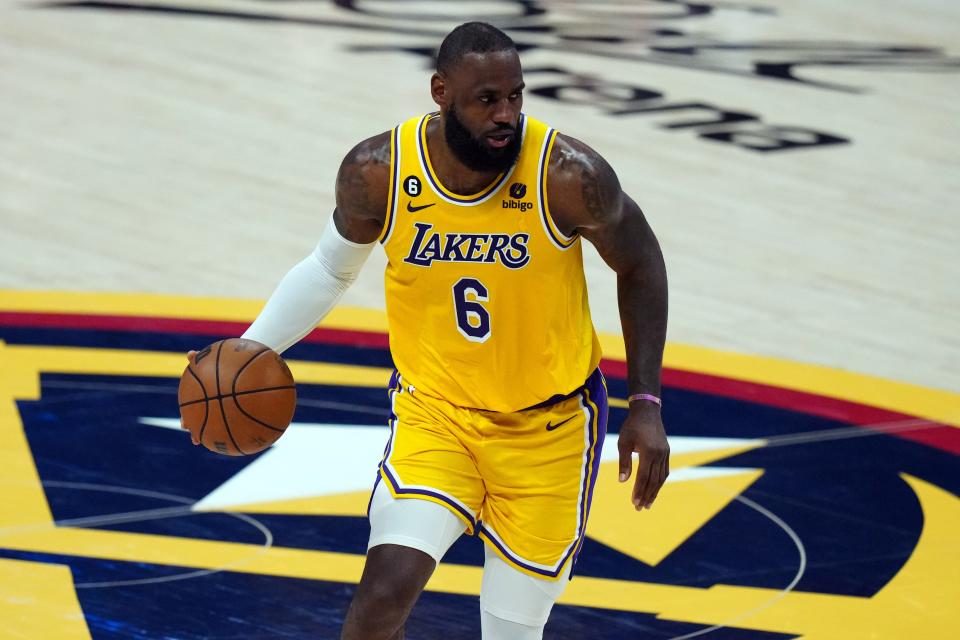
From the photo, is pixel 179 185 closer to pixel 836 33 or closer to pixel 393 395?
pixel 393 395

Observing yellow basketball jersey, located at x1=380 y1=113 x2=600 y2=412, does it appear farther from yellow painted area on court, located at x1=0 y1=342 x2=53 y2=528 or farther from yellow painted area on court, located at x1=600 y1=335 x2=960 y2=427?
yellow painted area on court, located at x1=600 y1=335 x2=960 y2=427

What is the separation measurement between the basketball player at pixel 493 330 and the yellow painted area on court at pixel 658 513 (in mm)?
1572

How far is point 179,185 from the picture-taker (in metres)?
10.6

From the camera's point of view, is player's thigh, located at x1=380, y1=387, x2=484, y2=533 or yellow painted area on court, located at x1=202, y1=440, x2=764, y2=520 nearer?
player's thigh, located at x1=380, y1=387, x2=484, y2=533

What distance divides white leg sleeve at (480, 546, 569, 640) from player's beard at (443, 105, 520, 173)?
102cm

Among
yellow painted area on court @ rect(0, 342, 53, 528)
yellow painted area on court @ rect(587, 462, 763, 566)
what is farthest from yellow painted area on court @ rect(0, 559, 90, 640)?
yellow painted area on court @ rect(587, 462, 763, 566)

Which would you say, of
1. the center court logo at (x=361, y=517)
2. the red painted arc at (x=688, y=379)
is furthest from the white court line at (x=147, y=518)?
the red painted arc at (x=688, y=379)

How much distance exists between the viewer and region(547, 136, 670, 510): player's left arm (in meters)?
3.80

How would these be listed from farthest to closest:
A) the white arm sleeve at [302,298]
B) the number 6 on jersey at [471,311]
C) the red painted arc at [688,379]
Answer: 1. the red painted arc at [688,379]
2. the white arm sleeve at [302,298]
3. the number 6 on jersey at [471,311]

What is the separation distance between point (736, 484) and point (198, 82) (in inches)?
337

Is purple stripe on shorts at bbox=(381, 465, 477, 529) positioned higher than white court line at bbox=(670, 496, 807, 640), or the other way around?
purple stripe on shorts at bbox=(381, 465, 477, 529)

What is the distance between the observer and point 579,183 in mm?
3797

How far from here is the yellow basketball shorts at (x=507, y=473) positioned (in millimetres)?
3945

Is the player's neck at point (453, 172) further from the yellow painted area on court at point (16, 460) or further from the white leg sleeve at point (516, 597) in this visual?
the yellow painted area on court at point (16, 460)
